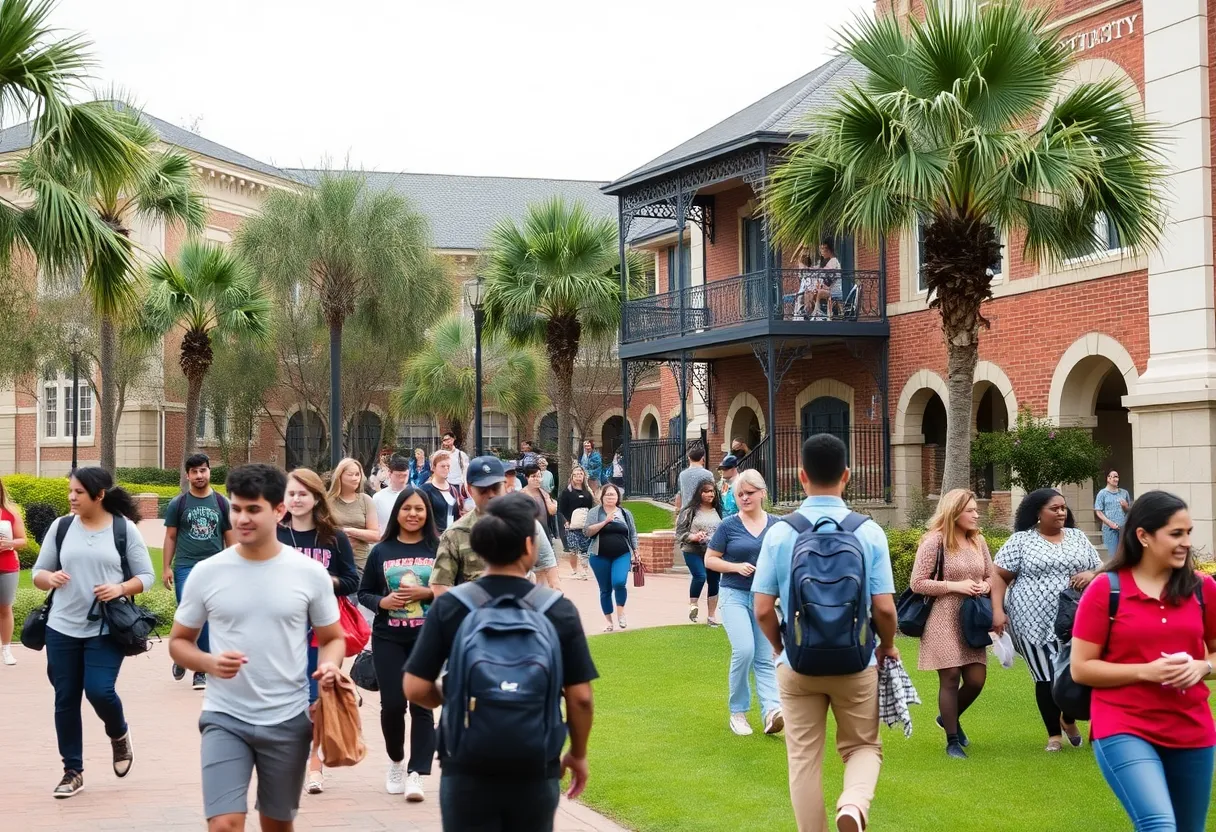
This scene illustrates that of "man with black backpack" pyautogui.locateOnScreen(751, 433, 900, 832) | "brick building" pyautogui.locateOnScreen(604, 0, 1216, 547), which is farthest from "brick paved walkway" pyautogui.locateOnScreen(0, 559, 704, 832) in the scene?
"brick building" pyautogui.locateOnScreen(604, 0, 1216, 547)

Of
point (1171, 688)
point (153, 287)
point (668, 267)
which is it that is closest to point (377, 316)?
point (668, 267)

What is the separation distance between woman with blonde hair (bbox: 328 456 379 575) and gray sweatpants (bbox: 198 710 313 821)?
4.63 m

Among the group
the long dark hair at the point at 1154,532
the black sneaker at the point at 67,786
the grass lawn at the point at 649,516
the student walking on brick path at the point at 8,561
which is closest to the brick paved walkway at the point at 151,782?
the black sneaker at the point at 67,786

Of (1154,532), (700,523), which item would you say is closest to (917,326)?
(700,523)

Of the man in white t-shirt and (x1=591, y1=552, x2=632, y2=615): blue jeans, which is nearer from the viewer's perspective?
the man in white t-shirt

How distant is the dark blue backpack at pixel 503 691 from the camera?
12.9 ft

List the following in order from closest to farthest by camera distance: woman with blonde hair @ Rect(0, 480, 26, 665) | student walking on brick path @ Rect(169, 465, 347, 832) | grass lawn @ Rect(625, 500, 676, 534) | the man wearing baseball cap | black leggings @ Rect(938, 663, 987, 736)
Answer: student walking on brick path @ Rect(169, 465, 347, 832) → the man wearing baseball cap → black leggings @ Rect(938, 663, 987, 736) → woman with blonde hair @ Rect(0, 480, 26, 665) → grass lawn @ Rect(625, 500, 676, 534)

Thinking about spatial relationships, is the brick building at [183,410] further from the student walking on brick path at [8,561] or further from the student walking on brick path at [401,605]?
the student walking on brick path at [401,605]

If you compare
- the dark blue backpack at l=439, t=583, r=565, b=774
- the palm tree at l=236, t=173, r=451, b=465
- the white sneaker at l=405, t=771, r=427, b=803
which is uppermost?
the palm tree at l=236, t=173, r=451, b=465

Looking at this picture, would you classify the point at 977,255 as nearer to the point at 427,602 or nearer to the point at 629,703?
the point at 629,703

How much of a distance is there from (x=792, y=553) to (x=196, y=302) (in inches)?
905

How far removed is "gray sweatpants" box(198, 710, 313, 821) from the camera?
16.1 ft

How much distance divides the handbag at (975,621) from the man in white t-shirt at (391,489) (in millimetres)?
4168

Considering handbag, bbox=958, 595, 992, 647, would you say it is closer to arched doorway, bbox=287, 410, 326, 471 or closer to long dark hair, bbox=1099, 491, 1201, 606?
long dark hair, bbox=1099, 491, 1201, 606
